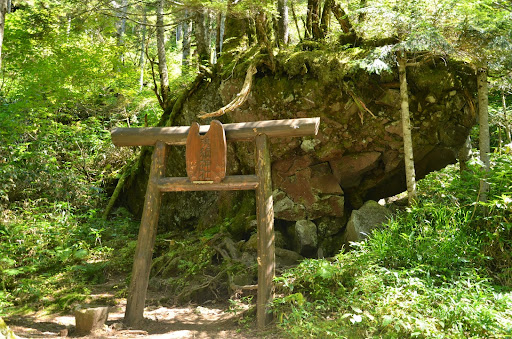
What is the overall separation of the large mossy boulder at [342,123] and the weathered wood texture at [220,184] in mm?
2468

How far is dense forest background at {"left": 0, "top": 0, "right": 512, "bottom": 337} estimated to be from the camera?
439cm

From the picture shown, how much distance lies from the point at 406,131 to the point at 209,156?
3.36m

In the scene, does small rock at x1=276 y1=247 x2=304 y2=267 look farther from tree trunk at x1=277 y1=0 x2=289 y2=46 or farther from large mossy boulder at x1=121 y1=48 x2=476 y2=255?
tree trunk at x1=277 y1=0 x2=289 y2=46

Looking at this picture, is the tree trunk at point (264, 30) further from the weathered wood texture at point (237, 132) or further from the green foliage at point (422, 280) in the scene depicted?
the green foliage at point (422, 280)

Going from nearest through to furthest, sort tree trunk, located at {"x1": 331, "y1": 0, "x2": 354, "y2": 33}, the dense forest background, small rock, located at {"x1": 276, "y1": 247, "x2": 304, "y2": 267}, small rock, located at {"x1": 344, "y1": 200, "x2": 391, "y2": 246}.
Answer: the dense forest background < small rock, located at {"x1": 344, "y1": 200, "x2": 391, "y2": 246} < small rock, located at {"x1": 276, "y1": 247, "x2": 304, "y2": 267} < tree trunk, located at {"x1": 331, "y1": 0, "x2": 354, "y2": 33}

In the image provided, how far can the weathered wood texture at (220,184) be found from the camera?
16.3 ft

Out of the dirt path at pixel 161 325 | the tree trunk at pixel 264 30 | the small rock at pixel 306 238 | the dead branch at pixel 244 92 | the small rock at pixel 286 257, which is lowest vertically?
the dirt path at pixel 161 325

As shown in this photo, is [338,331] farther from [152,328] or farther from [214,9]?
[214,9]

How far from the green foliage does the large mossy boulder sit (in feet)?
4.20

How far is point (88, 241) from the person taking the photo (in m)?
8.02

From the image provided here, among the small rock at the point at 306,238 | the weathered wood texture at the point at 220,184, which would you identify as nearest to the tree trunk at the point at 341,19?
the small rock at the point at 306,238

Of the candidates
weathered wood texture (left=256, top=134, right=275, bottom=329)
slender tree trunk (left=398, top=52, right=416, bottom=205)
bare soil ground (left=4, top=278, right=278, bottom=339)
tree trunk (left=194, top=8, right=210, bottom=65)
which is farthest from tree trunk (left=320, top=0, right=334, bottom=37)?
bare soil ground (left=4, top=278, right=278, bottom=339)

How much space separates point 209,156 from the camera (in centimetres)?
499

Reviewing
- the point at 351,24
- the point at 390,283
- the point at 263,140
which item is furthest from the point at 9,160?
the point at 390,283
